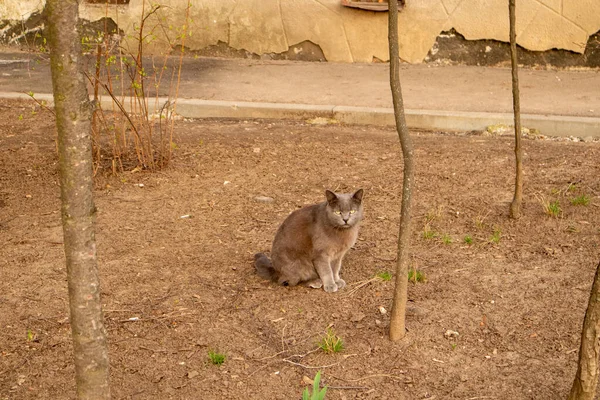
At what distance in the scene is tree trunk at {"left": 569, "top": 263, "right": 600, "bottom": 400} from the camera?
10.5 feet

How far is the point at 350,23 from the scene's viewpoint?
34.0 ft

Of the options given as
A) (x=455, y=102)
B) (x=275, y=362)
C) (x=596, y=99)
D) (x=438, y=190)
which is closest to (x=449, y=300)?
(x=275, y=362)

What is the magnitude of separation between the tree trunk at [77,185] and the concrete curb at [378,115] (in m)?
5.25

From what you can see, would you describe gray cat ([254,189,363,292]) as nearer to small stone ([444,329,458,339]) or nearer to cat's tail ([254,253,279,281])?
cat's tail ([254,253,279,281])

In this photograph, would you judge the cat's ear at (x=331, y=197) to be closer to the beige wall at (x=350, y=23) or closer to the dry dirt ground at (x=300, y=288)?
the dry dirt ground at (x=300, y=288)

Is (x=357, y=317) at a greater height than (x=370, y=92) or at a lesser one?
lesser

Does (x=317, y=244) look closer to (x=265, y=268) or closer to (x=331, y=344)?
(x=265, y=268)

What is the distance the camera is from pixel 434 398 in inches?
146

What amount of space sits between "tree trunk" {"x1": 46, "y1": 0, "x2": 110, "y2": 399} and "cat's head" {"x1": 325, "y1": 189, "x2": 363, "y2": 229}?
2045mm

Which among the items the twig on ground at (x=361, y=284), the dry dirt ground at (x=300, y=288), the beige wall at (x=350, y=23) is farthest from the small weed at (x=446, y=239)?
the beige wall at (x=350, y=23)

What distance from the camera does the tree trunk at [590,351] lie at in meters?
3.20

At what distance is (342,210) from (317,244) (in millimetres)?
275

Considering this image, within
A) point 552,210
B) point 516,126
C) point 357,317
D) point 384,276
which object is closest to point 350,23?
point 516,126

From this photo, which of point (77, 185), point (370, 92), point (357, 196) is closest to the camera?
point (77, 185)
